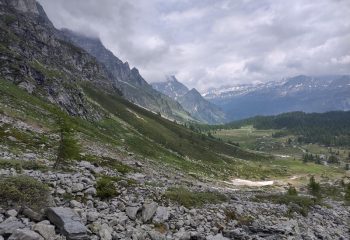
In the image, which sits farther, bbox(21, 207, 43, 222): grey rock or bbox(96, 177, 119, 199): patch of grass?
bbox(96, 177, 119, 199): patch of grass

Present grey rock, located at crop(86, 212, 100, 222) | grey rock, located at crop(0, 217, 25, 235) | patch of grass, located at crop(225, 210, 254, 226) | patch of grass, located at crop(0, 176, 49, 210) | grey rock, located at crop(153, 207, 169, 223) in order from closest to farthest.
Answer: grey rock, located at crop(0, 217, 25, 235), patch of grass, located at crop(0, 176, 49, 210), grey rock, located at crop(86, 212, 100, 222), grey rock, located at crop(153, 207, 169, 223), patch of grass, located at crop(225, 210, 254, 226)

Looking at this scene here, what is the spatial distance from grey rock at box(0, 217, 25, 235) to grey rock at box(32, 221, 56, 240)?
1.92 feet

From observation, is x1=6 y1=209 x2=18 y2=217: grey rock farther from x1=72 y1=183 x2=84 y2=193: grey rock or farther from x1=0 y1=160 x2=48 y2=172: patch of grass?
x1=0 y1=160 x2=48 y2=172: patch of grass

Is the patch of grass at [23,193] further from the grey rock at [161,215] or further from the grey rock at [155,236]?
the grey rock at [161,215]

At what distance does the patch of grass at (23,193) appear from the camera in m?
17.1

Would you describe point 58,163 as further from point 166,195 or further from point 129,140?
point 129,140

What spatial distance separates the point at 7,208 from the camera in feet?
54.7

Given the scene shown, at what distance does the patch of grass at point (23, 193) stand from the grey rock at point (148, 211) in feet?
19.2

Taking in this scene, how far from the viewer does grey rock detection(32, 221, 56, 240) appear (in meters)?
15.2

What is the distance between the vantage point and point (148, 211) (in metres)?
21.9

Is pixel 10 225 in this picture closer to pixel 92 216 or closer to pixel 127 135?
pixel 92 216

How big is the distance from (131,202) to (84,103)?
423 ft

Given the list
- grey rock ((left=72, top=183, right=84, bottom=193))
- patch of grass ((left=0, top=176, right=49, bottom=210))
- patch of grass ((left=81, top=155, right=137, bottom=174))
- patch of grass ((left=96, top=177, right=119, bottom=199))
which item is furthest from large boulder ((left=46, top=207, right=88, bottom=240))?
patch of grass ((left=81, top=155, right=137, bottom=174))

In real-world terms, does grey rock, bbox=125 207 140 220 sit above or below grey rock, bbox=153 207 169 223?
above
